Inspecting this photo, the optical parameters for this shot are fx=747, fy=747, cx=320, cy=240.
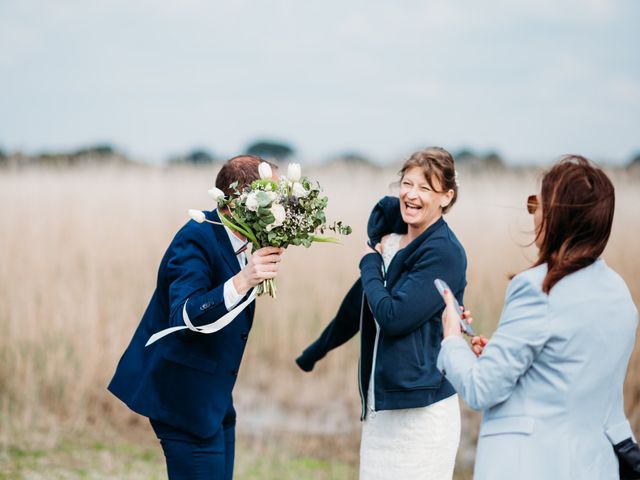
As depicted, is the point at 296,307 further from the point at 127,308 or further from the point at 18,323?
the point at 18,323

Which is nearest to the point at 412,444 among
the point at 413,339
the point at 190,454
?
the point at 413,339

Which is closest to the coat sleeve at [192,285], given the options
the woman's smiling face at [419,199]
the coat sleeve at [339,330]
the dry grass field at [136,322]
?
the coat sleeve at [339,330]

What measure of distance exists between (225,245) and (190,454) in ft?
2.77

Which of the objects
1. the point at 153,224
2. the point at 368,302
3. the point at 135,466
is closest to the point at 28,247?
the point at 153,224

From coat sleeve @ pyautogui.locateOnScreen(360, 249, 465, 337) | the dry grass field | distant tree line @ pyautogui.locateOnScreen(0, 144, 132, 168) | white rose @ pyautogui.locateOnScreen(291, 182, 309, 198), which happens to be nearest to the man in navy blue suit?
white rose @ pyautogui.locateOnScreen(291, 182, 309, 198)

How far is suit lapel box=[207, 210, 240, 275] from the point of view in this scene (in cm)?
301

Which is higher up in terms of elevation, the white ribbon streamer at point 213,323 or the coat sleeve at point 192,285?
the coat sleeve at point 192,285

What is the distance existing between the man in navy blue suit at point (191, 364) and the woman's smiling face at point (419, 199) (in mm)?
652

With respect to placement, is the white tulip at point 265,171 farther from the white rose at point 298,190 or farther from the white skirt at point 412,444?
the white skirt at point 412,444

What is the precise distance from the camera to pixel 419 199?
3.14 meters

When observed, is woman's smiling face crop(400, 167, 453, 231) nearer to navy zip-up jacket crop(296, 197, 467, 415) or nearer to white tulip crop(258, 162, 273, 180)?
navy zip-up jacket crop(296, 197, 467, 415)

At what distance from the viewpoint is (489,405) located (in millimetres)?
2158

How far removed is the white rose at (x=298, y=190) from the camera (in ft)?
9.12

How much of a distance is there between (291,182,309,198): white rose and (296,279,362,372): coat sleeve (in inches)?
33.1
